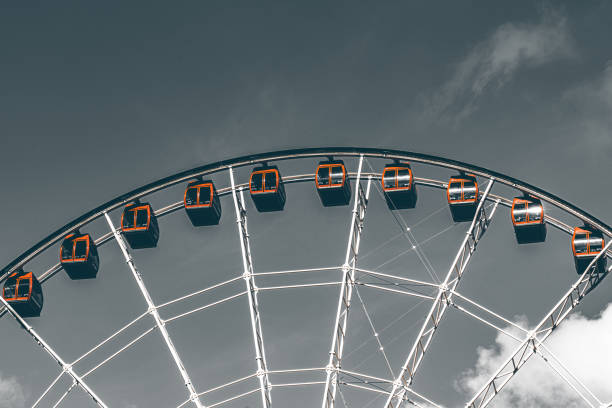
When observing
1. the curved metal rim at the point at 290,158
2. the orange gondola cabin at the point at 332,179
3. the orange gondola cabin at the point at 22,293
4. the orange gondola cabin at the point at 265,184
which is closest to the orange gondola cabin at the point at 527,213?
the curved metal rim at the point at 290,158

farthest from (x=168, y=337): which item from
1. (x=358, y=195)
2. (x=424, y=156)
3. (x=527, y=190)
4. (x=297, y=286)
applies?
(x=527, y=190)

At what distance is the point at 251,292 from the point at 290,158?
259 inches

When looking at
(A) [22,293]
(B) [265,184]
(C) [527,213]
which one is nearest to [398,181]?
(C) [527,213]

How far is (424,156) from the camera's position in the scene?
143 feet

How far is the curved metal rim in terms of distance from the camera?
42938mm

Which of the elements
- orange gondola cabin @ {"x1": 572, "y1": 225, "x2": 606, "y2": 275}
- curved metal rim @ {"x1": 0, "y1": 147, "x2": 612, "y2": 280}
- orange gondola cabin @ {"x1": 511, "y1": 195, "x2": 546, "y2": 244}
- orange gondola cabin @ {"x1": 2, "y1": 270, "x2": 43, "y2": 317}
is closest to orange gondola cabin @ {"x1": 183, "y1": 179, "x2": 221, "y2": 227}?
curved metal rim @ {"x1": 0, "y1": 147, "x2": 612, "y2": 280}

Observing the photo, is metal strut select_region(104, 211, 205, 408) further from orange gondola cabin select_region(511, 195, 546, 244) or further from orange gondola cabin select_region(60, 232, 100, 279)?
orange gondola cabin select_region(511, 195, 546, 244)

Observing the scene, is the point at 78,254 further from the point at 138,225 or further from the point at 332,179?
the point at 332,179

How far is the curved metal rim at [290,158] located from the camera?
4294 centimetres

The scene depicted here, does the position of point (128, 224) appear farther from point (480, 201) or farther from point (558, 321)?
point (558, 321)

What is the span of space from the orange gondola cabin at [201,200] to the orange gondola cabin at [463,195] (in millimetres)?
10707

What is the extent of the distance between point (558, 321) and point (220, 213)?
16.1m

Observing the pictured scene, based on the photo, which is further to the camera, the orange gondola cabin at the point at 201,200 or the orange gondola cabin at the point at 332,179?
the orange gondola cabin at the point at 201,200

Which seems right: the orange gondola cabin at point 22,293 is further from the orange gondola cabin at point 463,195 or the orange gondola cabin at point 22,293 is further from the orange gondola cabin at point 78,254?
the orange gondola cabin at point 463,195
